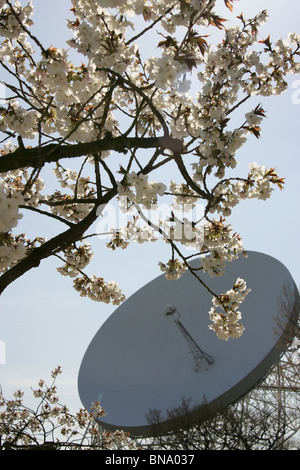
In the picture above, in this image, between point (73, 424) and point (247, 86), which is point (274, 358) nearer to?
point (73, 424)

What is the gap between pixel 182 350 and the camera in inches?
564

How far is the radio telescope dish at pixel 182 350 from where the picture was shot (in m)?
10.9

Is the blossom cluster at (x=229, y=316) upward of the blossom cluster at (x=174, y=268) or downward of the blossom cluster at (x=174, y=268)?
downward

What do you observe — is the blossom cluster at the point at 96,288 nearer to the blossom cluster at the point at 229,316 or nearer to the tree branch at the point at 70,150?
the blossom cluster at the point at 229,316

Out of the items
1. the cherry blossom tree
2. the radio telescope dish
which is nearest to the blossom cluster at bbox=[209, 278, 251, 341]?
the cherry blossom tree

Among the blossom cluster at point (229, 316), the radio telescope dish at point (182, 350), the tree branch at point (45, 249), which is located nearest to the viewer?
the tree branch at point (45, 249)

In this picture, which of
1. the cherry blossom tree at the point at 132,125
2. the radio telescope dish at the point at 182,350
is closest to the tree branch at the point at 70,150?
the cherry blossom tree at the point at 132,125

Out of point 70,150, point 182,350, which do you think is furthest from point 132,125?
point 182,350

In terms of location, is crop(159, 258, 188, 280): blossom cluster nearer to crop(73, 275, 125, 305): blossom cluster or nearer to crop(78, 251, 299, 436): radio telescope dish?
crop(73, 275, 125, 305): blossom cluster

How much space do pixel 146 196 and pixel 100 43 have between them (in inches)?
53.4

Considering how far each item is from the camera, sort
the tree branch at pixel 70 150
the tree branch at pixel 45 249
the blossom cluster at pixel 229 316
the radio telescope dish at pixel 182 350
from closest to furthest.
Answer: the tree branch at pixel 70 150
the tree branch at pixel 45 249
the blossom cluster at pixel 229 316
the radio telescope dish at pixel 182 350

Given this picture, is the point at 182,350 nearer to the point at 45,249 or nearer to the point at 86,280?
the point at 86,280

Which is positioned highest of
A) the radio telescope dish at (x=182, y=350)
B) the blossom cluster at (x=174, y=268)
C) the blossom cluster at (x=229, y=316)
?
the radio telescope dish at (x=182, y=350)

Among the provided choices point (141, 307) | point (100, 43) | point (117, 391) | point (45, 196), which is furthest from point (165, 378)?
point (100, 43)
